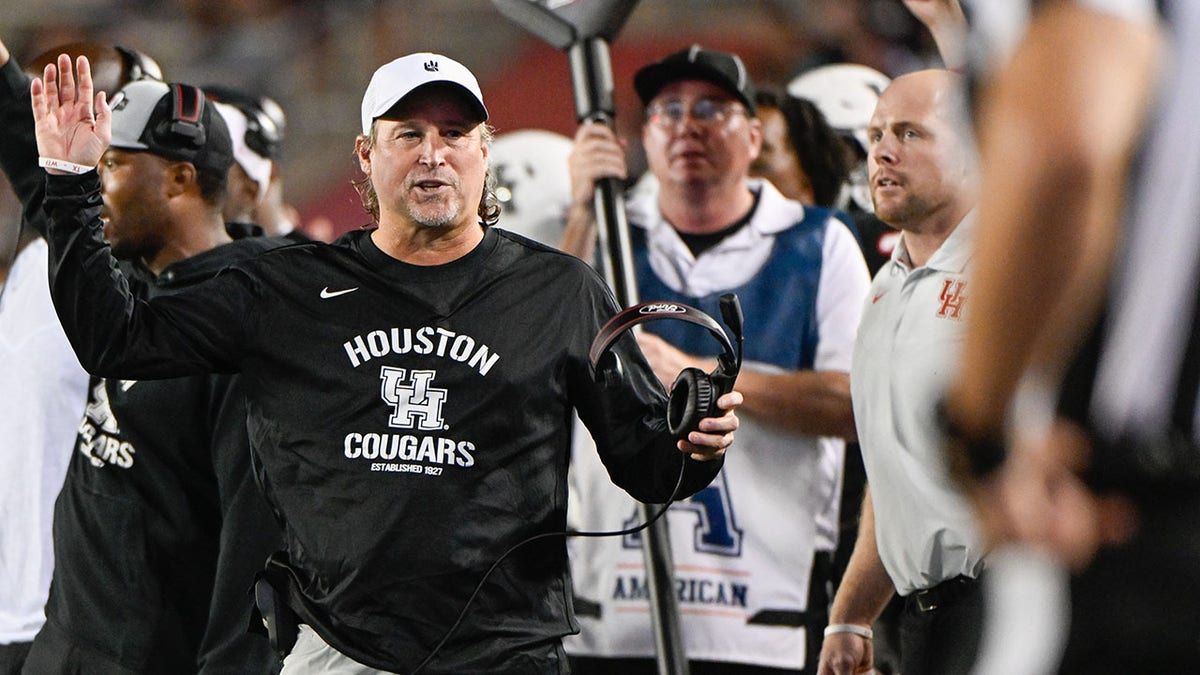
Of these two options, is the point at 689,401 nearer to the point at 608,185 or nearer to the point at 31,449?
the point at 608,185

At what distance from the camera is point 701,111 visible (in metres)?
4.58

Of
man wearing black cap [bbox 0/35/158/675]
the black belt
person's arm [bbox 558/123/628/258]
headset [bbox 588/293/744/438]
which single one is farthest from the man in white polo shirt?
man wearing black cap [bbox 0/35/158/675]

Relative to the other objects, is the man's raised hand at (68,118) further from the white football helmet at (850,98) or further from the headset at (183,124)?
the white football helmet at (850,98)

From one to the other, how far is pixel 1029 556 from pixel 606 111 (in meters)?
3.12

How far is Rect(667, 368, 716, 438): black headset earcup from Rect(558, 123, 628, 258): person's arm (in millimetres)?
1610

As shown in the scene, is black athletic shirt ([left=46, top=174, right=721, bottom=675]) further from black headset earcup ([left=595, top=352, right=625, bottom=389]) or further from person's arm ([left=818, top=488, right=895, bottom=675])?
person's arm ([left=818, top=488, right=895, bottom=675])

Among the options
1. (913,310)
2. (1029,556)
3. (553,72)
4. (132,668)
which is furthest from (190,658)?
(553,72)

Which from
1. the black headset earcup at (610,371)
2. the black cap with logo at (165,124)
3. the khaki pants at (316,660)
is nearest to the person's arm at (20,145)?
the black cap with logo at (165,124)

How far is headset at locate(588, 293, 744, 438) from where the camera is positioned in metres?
2.72

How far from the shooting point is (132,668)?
11.4ft

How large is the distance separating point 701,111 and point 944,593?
200 cm

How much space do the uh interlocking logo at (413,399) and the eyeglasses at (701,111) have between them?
191 cm

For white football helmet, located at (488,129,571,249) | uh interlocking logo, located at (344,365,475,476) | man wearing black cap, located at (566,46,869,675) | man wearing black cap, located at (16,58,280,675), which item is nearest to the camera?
uh interlocking logo, located at (344,365,475,476)

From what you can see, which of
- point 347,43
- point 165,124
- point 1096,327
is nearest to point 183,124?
point 165,124
